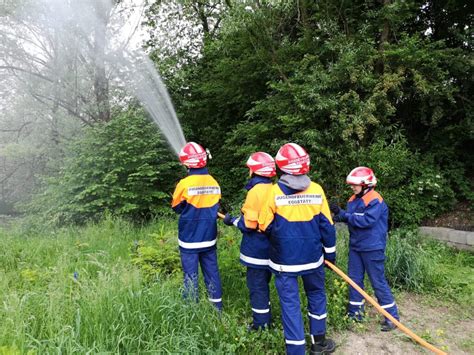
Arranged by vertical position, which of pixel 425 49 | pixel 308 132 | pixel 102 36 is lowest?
pixel 308 132

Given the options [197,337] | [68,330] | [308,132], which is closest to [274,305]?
[197,337]

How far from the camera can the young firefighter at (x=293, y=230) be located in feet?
10.6

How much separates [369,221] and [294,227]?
120 cm

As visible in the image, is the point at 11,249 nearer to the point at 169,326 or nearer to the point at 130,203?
the point at 130,203

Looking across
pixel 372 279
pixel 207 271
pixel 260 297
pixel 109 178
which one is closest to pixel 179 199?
pixel 207 271

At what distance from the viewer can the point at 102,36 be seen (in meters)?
9.96

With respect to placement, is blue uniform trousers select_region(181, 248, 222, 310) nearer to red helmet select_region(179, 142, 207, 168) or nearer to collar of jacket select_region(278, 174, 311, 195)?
red helmet select_region(179, 142, 207, 168)

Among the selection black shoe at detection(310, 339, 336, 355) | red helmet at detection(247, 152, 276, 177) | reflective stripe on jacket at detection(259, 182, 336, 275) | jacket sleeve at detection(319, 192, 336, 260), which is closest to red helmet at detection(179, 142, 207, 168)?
red helmet at detection(247, 152, 276, 177)

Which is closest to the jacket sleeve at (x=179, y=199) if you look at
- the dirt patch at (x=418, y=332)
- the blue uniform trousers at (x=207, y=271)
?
the blue uniform trousers at (x=207, y=271)

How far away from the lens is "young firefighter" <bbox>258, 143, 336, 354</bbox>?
3.23 metres

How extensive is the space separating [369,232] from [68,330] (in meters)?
3.17

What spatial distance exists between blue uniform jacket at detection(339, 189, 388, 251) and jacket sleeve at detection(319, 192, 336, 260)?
2.11 ft

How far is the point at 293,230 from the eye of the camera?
324cm

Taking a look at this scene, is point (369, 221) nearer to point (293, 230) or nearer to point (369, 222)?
point (369, 222)
